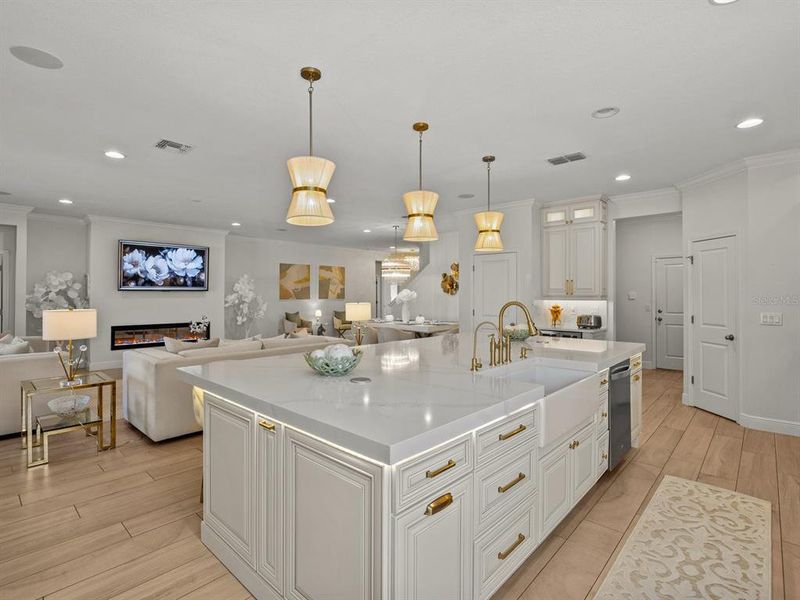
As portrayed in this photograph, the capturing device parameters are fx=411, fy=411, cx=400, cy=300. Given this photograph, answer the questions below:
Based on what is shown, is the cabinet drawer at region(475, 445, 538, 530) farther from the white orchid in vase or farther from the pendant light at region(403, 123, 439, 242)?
the white orchid in vase

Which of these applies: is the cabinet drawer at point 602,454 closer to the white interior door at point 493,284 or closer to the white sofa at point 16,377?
the white interior door at point 493,284

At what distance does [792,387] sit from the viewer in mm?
3992

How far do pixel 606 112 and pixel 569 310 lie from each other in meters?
3.74

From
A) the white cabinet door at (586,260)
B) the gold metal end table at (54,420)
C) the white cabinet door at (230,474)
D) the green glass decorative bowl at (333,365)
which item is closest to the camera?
the white cabinet door at (230,474)

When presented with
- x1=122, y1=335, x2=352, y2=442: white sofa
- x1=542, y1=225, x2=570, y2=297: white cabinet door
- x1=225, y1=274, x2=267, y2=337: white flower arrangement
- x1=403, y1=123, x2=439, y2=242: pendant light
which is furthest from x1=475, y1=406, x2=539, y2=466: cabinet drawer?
x1=225, y1=274, x2=267, y2=337: white flower arrangement

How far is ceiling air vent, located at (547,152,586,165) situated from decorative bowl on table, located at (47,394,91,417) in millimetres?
4833

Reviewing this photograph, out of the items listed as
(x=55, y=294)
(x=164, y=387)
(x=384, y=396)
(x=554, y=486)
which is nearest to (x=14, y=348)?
(x=164, y=387)

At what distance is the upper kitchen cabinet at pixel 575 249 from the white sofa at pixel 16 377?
6.04 meters

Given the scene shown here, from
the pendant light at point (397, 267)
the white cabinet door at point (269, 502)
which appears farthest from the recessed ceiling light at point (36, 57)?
the pendant light at point (397, 267)

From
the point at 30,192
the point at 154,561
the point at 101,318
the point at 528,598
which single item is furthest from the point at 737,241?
the point at 101,318

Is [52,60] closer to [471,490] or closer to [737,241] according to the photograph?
[471,490]

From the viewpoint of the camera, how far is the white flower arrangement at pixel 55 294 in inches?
272

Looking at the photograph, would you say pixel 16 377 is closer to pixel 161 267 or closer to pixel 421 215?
pixel 421 215

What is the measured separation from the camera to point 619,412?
3059 millimetres
